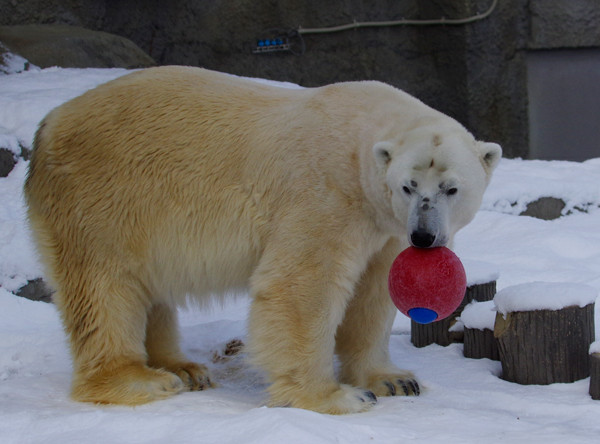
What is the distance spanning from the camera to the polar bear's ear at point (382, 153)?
2666 mm

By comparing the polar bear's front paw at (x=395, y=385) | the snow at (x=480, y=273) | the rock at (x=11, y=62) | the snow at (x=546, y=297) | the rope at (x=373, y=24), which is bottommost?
the polar bear's front paw at (x=395, y=385)

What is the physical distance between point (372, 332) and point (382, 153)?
0.85 meters

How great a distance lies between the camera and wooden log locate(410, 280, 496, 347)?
3.65m

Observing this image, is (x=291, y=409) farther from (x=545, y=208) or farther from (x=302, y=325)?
(x=545, y=208)

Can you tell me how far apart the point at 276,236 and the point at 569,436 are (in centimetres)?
118

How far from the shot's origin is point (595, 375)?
9.20 feet

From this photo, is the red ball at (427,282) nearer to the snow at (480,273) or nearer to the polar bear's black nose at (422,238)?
the polar bear's black nose at (422,238)

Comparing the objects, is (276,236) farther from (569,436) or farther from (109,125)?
(569,436)

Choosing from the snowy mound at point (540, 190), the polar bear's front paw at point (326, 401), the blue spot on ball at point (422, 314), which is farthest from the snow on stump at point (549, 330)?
the snowy mound at point (540, 190)

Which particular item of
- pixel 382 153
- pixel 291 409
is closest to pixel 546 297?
pixel 382 153

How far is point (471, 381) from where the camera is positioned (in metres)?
3.17

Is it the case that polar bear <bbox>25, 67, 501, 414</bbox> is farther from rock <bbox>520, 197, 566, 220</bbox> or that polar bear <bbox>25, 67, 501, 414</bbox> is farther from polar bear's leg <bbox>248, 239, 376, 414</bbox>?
rock <bbox>520, 197, 566, 220</bbox>

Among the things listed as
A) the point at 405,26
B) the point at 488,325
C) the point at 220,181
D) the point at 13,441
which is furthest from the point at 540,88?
the point at 13,441

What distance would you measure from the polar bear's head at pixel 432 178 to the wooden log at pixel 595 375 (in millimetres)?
672
